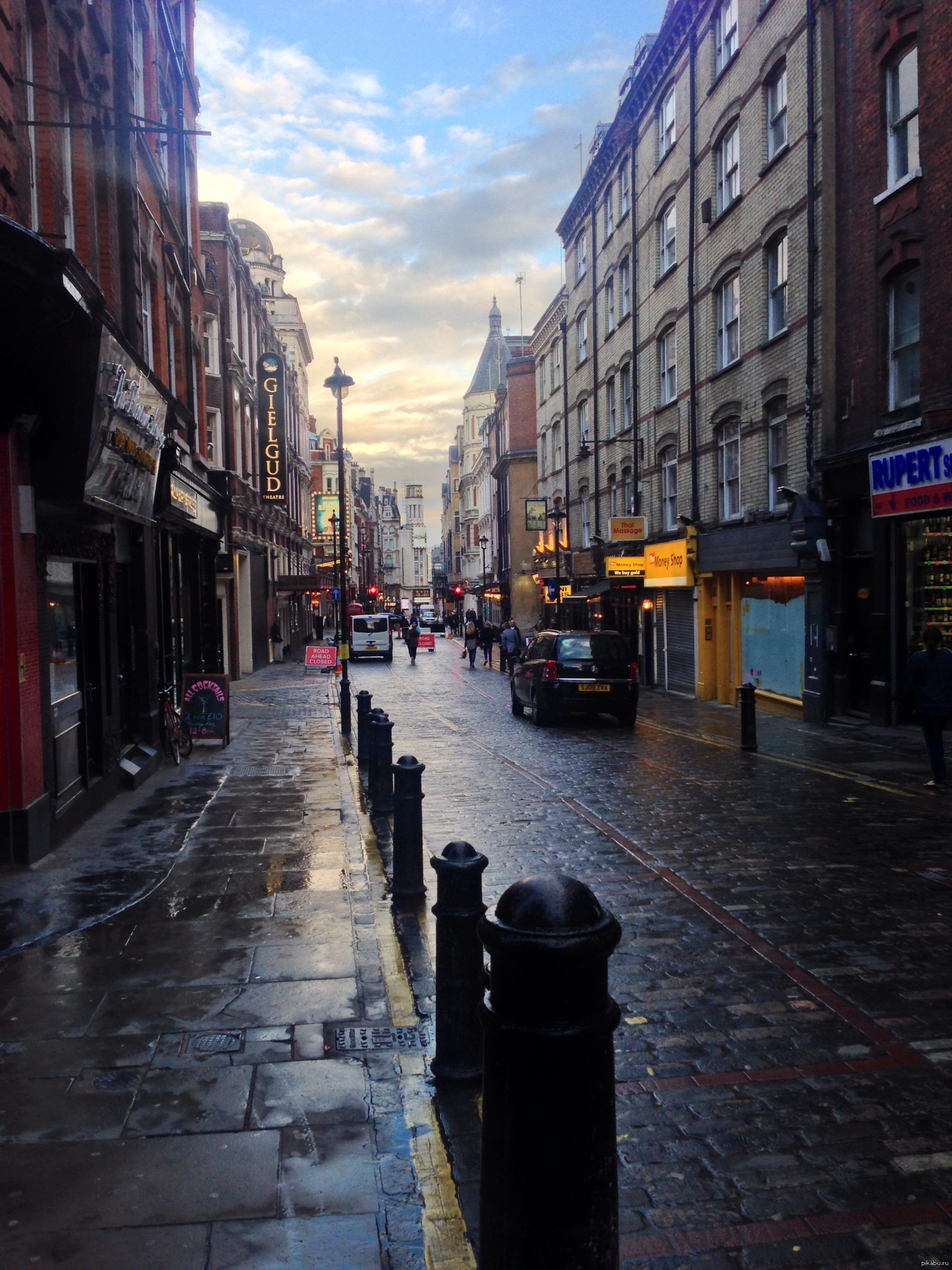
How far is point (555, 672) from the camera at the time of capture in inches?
712

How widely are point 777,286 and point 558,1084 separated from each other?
19.6m

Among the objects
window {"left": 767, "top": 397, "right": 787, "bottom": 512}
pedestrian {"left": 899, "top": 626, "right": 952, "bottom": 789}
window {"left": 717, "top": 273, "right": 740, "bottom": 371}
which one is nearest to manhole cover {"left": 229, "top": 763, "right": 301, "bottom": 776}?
pedestrian {"left": 899, "top": 626, "right": 952, "bottom": 789}

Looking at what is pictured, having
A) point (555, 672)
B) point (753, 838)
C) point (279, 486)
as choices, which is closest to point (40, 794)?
point (753, 838)

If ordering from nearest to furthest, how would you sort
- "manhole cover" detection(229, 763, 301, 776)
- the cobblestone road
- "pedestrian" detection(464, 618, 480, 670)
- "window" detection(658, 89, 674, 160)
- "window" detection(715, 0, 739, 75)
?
the cobblestone road < "manhole cover" detection(229, 763, 301, 776) < "window" detection(715, 0, 739, 75) < "window" detection(658, 89, 674, 160) < "pedestrian" detection(464, 618, 480, 670)

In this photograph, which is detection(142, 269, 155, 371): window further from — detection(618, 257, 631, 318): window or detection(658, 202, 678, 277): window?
detection(618, 257, 631, 318): window

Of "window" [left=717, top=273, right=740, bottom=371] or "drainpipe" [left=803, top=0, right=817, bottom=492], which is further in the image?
"window" [left=717, top=273, right=740, bottom=371]

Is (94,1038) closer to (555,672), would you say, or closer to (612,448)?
(555,672)

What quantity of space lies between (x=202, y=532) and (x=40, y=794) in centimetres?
1140

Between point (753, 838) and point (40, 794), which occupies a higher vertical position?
point (40, 794)

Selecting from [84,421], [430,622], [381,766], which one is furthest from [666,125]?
[430,622]

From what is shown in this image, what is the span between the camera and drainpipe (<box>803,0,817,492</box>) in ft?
57.2

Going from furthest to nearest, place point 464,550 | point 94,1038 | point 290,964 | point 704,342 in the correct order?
point 464,550
point 704,342
point 290,964
point 94,1038

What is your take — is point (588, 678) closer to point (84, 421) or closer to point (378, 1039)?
point (84, 421)

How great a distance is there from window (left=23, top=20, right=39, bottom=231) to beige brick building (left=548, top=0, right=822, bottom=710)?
505 inches
